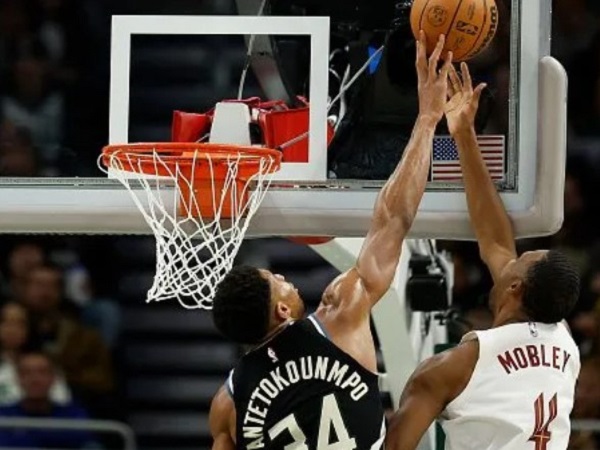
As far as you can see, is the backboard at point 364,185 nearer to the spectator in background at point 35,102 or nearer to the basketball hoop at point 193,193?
the basketball hoop at point 193,193

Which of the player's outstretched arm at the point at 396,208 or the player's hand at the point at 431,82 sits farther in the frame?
the player's hand at the point at 431,82

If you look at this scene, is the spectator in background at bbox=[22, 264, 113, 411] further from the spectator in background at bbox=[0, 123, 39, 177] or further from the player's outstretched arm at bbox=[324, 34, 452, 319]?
the player's outstretched arm at bbox=[324, 34, 452, 319]

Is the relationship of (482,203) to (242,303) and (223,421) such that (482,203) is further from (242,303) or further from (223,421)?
(223,421)

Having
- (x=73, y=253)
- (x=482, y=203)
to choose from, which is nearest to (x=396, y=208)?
(x=482, y=203)

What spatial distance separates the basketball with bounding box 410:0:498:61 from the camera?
12.1ft

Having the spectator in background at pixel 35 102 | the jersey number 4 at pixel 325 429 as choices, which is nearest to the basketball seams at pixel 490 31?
the jersey number 4 at pixel 325 429

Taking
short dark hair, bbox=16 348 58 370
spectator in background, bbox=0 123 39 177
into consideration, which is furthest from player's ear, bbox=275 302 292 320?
short dark hair, bbox=16 348 58 370

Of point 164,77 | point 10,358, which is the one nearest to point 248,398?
point 164,77

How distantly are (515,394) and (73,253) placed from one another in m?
4.02

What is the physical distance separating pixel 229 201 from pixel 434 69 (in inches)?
23.4

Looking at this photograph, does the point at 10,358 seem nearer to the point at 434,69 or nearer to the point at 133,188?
the point at 133,188

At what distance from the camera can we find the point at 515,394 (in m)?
3.58

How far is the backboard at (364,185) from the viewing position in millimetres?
3820

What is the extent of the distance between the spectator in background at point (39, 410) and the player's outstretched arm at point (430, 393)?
316cm
